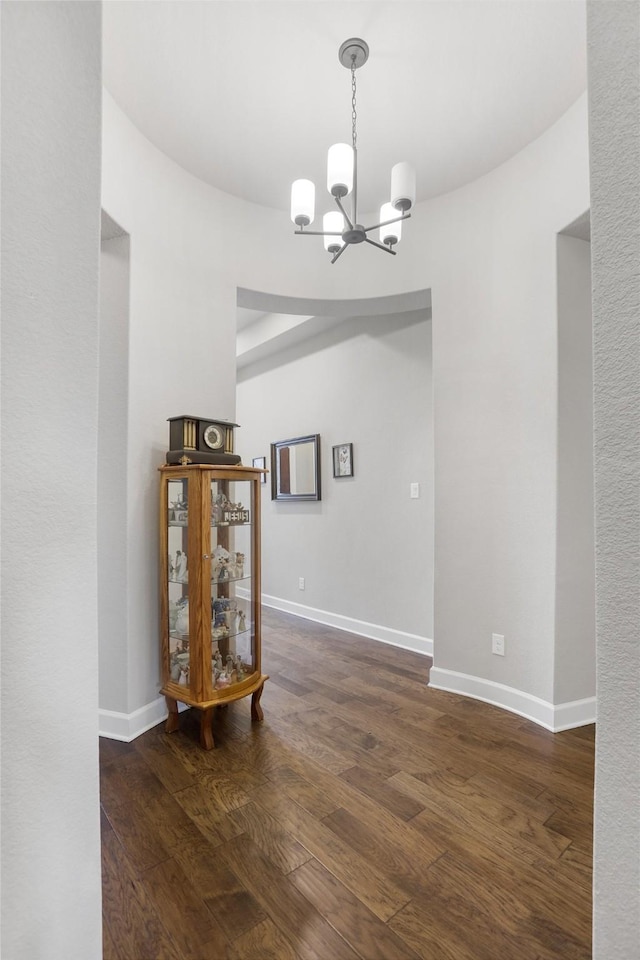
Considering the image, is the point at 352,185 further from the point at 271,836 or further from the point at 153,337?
the point at 271,836

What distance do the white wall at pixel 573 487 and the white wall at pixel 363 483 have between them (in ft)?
3.78

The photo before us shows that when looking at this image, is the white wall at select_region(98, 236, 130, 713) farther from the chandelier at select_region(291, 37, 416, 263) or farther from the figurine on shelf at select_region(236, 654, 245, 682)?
the chandelier at select_region(291, 37, 416, 263)

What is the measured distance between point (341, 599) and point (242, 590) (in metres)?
1.84

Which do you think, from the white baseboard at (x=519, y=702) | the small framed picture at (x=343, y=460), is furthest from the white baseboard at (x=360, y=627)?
the small framed picture at (x=343, y=460)

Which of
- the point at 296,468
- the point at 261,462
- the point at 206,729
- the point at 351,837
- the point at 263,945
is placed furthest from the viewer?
the point at 261,462

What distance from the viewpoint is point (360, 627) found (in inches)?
152

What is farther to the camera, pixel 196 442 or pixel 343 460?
pixel 343 460

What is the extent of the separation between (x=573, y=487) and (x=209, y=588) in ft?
6.23

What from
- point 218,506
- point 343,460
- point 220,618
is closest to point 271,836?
point 220,618

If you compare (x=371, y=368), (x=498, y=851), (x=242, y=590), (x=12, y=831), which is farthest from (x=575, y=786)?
(x=371, y=368)

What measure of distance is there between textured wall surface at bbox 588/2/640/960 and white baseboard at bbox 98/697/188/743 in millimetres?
2106

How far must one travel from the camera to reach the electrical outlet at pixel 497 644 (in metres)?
2.53

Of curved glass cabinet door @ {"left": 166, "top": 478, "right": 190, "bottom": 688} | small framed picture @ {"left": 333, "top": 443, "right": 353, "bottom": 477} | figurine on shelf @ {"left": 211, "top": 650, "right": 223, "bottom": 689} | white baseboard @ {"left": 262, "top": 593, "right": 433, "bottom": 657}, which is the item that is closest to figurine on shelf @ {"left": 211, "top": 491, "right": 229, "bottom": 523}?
curved glass cabinet door @ {"left": 166, "top": 478, "right": 190, "bottom": 688}

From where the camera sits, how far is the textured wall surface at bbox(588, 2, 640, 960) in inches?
23.4
